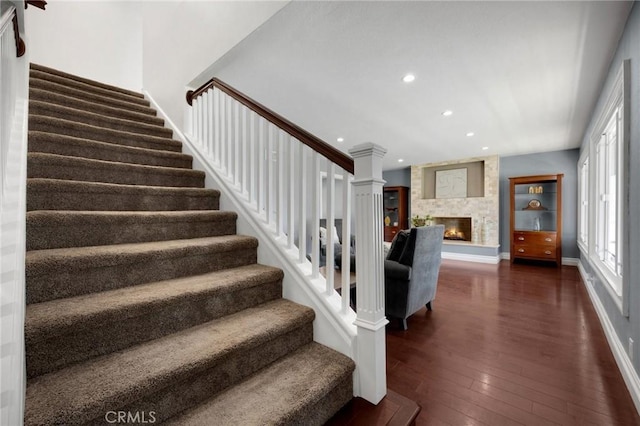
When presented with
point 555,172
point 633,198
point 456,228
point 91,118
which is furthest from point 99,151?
point 555,172

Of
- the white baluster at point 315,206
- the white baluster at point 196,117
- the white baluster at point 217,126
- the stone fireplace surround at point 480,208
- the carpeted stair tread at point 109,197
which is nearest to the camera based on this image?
the carpeted stair tread at point 109,197

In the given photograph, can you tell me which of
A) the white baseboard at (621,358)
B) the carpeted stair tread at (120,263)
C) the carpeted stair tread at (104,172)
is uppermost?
the carpeted stair tread at (104,172)

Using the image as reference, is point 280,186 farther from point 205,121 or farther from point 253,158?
point 205,121

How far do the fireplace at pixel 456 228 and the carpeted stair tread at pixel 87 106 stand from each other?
659 cm

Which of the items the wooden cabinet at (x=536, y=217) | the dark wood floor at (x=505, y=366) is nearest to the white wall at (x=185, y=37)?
the dark wood floor at (x=505, y=366)

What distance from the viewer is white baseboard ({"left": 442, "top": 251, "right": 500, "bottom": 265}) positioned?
6121 millimetres

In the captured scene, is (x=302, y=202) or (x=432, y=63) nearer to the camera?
(x=302, y=202)

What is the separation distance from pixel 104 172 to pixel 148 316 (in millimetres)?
1244

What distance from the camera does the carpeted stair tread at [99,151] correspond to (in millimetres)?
1810

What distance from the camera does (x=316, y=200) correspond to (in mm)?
1646

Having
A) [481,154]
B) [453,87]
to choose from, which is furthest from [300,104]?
[481,154]

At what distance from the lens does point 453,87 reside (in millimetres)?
2975

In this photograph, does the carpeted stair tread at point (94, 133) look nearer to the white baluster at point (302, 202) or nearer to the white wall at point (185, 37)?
the white wall at point (185, 37)

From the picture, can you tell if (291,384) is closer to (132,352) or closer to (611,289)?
(132,352)
